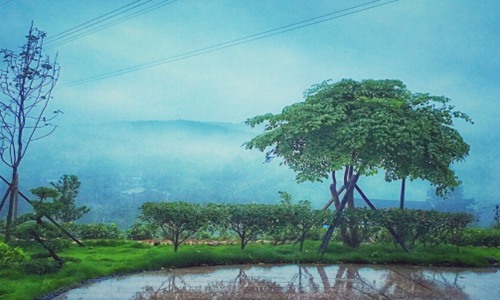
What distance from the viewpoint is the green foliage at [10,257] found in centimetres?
738

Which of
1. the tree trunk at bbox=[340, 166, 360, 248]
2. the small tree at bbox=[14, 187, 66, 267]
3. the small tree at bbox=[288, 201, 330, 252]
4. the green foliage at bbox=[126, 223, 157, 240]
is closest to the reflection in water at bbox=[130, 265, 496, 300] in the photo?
the small tree at bbox=[288, 201, 330, 252]

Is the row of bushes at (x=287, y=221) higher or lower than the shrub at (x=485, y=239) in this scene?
higher

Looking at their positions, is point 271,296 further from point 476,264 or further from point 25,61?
point 25,61

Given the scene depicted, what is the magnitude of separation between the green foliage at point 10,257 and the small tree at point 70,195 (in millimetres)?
5806

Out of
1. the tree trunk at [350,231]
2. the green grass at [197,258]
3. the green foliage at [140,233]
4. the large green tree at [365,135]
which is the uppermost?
the large green tree at [365,135]

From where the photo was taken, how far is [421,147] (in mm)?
9133

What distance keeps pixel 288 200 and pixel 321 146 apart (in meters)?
2.98

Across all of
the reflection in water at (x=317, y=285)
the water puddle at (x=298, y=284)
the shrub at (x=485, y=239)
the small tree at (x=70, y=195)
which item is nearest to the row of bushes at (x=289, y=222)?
the water puddle at (x=298, y=284)

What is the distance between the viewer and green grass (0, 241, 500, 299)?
277 inches

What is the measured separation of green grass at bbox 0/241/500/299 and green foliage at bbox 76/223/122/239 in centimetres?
150

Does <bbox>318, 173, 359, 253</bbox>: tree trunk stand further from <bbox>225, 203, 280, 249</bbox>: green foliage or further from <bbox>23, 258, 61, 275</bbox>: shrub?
<bbox>23, 258, 61, 275</bbox>: shrub

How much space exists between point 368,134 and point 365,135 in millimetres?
214

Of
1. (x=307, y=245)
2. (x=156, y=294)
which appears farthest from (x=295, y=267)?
(x=156, y=294)

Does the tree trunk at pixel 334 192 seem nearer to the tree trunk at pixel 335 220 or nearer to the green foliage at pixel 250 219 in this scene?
the tree trunk at pixel 335 220
